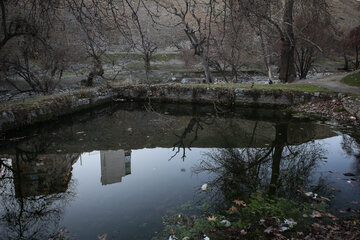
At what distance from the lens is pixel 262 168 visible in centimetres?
588

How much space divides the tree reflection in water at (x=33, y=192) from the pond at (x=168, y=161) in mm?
17

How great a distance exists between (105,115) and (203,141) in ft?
16.1

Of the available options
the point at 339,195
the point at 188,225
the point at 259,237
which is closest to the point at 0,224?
the point at 188,225

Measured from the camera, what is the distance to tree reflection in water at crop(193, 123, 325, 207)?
494 centimetres

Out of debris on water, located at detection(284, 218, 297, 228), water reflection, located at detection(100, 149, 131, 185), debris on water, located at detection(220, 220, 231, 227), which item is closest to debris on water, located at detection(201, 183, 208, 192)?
debris on water, located at detection(220, 220, 231, 227)

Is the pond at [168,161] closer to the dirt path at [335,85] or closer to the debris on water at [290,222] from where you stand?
the debris on water at [290,222]

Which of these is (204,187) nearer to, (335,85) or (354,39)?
(335,85)

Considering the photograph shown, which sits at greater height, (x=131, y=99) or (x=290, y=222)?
(x=131, y=99)

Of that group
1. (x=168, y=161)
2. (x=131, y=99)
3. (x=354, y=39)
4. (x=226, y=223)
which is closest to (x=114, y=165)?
(x=168, y=161)

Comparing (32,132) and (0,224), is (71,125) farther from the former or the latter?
(0,224)

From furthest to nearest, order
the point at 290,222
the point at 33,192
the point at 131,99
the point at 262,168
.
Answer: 1. the point at 131,99
2. the point at 262,168
3. the point at 33,192
4. the point at 290,222

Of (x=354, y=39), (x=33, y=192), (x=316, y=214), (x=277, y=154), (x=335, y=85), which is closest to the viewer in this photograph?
(x=316, y=214)

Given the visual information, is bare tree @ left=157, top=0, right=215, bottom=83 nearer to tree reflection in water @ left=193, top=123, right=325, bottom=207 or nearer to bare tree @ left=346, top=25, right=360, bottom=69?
tree reflection in water @ left=193, top=123, right=325, bottom=207

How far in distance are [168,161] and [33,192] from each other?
2985mm
